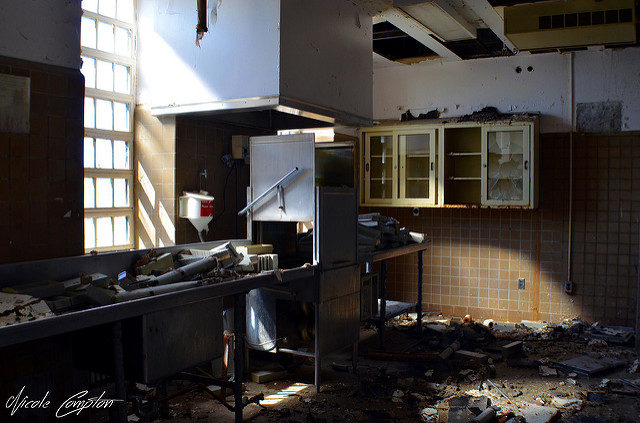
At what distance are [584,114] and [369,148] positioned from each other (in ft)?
7.79

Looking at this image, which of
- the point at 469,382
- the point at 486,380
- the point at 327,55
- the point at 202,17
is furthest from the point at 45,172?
the point at 486,380

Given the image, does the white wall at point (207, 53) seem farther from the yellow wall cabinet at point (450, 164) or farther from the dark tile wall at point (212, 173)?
the yellow wall cabinet at point (450, 164)

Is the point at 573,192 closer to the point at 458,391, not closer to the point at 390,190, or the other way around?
the point at 390,190

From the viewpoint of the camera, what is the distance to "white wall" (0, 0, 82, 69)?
3180mm

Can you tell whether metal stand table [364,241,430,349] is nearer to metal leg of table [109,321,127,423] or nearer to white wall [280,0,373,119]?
white wall [280,0,373,119]

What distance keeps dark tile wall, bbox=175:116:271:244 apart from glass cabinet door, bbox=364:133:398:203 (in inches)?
74.3

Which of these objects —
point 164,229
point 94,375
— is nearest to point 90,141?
point 164,229

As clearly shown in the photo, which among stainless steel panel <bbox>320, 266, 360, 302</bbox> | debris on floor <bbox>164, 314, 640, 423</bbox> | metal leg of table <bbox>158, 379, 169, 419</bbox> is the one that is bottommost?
debris on floor <bbox>164, 314, 640, 423</bbox>

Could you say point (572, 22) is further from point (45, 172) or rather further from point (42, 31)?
point (45, 172)

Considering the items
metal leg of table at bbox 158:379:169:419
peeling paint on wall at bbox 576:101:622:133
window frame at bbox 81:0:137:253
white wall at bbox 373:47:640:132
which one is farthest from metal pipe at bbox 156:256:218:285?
peeling paint on wall at bbox 576:101:622:133

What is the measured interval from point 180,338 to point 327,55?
2807 mm

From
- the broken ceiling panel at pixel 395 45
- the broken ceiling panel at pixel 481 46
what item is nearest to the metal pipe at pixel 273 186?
the broken ceiling panel at pixel 395 45

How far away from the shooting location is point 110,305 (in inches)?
98.7

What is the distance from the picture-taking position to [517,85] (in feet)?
20.7
